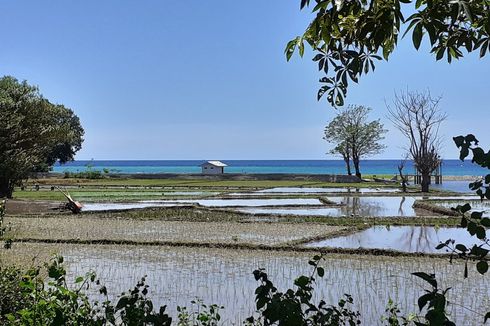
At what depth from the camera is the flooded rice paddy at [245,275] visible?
266 inches

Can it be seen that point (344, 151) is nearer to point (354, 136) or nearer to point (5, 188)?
point (354, 136)

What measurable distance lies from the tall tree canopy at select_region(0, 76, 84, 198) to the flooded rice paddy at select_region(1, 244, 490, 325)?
6.40 ft

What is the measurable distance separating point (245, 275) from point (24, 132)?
7.37 metres

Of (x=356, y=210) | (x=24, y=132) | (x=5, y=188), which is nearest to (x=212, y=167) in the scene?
(x=5, y=188)

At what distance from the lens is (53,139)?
2261 cm

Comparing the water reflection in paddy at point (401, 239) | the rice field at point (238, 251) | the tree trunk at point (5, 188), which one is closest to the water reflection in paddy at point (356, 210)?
the rice field at point (238, 251)

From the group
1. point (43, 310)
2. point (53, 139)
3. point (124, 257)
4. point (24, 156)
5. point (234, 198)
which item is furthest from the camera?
point (234, 198)

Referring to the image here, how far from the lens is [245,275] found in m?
8.53

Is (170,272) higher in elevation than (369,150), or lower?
lower

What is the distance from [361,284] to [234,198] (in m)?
19.5

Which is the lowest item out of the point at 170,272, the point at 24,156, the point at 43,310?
the point at 170,272

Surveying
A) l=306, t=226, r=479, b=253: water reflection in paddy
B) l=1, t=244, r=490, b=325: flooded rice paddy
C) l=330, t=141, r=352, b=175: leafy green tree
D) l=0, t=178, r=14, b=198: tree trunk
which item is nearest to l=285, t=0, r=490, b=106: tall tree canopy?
l=1, t=244, r=490, b=325: flooded rice paddy

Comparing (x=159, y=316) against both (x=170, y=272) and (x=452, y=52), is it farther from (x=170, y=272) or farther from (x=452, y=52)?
(x=170, y=272)

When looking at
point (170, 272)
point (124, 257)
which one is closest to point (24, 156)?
point (124, 257)
